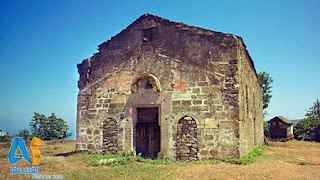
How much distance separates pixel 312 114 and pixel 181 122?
34.8m

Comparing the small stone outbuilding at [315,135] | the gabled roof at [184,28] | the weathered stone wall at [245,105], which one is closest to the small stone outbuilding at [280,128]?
the small stone outbuilding at [315,135]

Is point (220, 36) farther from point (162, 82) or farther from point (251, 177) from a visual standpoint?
point (251, 177)

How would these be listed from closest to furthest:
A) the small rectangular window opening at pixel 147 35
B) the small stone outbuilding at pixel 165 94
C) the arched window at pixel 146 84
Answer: the small stone outbuilding at pixel 165 94, the arched window at pixel 146 84, the small rectangular window opening at pixel 147 35

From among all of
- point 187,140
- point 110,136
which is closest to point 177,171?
point 187,140

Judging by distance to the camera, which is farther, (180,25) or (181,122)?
(180,25)

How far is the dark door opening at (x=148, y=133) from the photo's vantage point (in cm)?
1040

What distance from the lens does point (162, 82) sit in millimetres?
10094

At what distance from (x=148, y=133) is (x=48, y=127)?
47.1 ft

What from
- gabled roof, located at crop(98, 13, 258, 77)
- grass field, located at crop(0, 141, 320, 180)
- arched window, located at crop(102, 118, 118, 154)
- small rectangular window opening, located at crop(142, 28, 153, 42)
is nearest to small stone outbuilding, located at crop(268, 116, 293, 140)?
gabled roof, located at crop(98, 13, 258, 77)

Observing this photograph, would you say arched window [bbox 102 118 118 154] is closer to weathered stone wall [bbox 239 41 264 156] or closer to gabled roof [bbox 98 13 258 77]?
gabled roof [bbox 98 13 258 77]

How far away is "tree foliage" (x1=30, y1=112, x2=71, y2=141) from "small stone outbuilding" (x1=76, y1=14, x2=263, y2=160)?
37.3ft

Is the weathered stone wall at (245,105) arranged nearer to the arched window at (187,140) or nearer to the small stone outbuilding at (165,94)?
the small stone outbuilding at (165,94)

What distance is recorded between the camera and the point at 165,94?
391 inches

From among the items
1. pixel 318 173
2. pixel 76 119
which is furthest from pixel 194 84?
pixel 76 119
